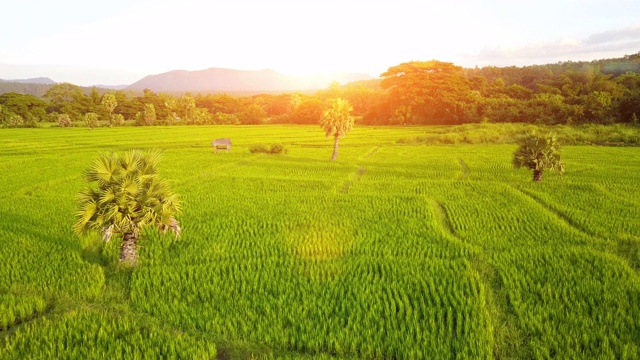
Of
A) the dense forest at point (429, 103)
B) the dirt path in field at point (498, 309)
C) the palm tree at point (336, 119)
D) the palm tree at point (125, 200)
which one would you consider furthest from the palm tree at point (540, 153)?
the dense forest at point (429, 103)

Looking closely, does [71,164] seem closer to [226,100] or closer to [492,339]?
[492,339]

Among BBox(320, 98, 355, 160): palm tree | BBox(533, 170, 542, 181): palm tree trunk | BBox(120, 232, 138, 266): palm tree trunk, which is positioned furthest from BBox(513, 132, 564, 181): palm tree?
BBox(120, 232, 138, 266): palm tree trunk

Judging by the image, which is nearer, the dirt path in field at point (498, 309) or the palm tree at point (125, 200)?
the dirt path in field at point (498, 309)

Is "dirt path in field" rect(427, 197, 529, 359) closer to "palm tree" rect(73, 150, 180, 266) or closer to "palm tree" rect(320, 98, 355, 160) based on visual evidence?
"palm tree" rect(73, 150, 180, 266)

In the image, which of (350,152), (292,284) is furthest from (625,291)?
(350,152)

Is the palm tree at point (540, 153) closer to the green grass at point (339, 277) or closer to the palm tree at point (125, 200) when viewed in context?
the green grass at point (339, 277)

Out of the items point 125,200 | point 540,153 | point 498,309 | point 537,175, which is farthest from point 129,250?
point 537,175
